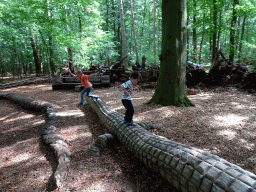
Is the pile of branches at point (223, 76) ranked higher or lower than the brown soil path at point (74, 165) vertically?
higher

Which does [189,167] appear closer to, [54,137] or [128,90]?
[128,90]

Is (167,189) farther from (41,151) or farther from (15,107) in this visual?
(15,107)

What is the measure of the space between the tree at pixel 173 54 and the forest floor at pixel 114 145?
1.94 feet

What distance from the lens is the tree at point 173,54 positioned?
5.16 m

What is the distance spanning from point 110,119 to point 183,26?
397 centimetres

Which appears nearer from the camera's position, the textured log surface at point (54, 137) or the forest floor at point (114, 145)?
the forest floor at point (114, 145)

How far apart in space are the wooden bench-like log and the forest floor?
0.24 metres

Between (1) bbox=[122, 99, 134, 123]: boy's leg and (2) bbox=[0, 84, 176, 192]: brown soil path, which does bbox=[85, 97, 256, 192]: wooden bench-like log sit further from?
(1) bbox=[122, 99, 134, 123]: boy's leg

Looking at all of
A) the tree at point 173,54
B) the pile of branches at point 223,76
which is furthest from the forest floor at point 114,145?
the pile of branches at point 223,76

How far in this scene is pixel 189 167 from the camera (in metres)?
1.85

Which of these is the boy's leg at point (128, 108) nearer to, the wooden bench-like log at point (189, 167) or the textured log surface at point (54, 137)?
the wooden bench-like log at point (189, 167)

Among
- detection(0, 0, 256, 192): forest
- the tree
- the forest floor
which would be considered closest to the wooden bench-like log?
detection(0, 0, 256, 192): forest

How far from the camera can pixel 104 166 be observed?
2.74 m

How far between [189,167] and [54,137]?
316 cm
